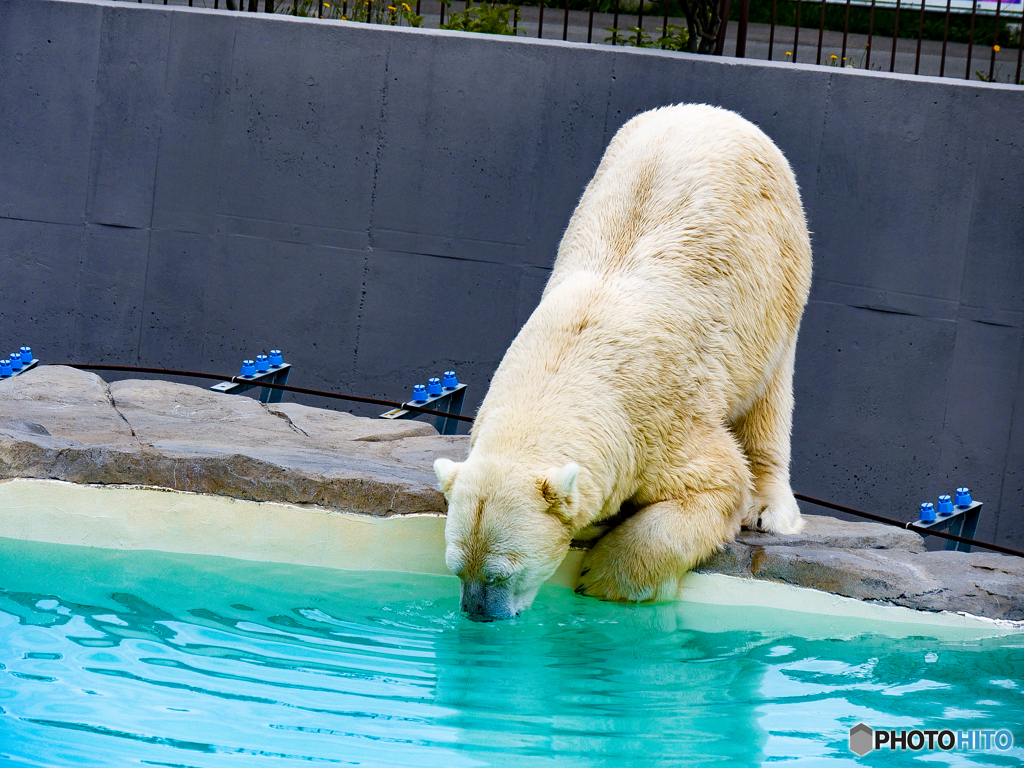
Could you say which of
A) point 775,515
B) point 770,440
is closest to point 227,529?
point 775,515

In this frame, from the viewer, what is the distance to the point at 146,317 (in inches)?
314

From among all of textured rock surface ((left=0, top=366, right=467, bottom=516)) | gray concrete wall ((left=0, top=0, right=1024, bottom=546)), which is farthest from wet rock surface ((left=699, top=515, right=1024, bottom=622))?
gray concrete wall ((left=0, top=0, right=1024, bottom=546))

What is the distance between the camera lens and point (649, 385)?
4.05 metres

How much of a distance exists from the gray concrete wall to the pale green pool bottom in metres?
3.46

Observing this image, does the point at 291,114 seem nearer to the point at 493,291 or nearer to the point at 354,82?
the point at 354,82

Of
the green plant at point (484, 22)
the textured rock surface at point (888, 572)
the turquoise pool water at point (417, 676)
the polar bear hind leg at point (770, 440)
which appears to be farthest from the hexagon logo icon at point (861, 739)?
the green plant at point (484, 22)

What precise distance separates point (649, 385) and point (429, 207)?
153 inches

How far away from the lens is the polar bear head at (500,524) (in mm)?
3484

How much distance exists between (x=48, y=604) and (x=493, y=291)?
430cm

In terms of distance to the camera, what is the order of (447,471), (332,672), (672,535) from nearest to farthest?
(332,672) → (447,471) → (672,535)

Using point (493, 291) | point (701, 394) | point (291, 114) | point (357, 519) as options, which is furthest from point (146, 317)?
point (701, 394)

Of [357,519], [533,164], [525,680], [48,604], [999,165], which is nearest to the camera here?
[525,680]

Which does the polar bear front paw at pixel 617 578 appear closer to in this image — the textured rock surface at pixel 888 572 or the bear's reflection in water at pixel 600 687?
the bear's reflection in water at pixel 600 687

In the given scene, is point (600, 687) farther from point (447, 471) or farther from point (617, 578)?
point (447, 471)
